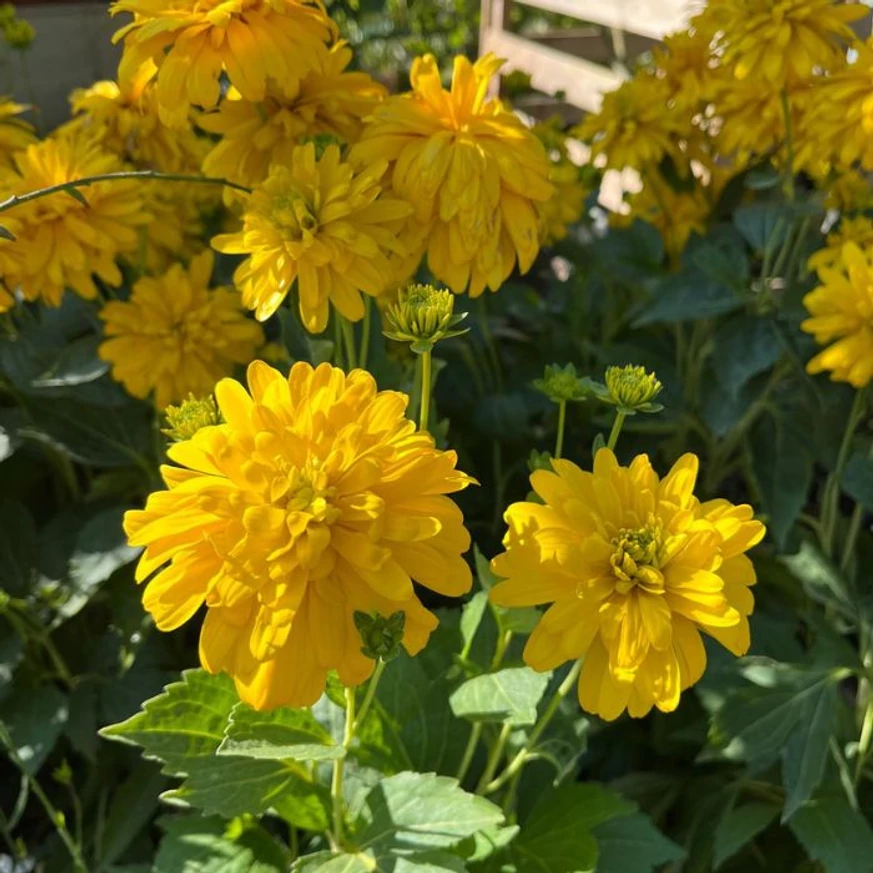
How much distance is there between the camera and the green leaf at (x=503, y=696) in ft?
2.44

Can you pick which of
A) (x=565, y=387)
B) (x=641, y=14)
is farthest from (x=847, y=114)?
(x=641, y=14)

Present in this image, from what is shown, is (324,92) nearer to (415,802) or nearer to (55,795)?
(415,802)

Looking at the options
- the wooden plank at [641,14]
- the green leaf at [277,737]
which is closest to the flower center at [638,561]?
the green leaf at [277,737]

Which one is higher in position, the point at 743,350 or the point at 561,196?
the point at 561,196

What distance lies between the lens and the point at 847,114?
1.02 meters

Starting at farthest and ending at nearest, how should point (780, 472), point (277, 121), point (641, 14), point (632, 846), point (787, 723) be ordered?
point (641, 14)
point (780, 472)
point (787, 723)
point (632, 846)
point (277, 121)

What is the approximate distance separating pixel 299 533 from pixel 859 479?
77 cm

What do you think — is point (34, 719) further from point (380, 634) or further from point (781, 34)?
point (781, 34)

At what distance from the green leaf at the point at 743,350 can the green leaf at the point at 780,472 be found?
0.11 m

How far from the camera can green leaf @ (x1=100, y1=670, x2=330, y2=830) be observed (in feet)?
2.53

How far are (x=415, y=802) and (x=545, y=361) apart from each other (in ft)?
2.59

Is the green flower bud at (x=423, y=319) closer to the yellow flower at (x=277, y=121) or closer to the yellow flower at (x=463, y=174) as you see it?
the yellow flower at (x=463, y=174)

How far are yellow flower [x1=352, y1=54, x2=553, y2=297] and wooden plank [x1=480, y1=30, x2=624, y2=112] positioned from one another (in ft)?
3.78

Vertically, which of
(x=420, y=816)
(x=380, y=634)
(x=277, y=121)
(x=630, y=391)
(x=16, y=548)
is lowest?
(x=16, y=548)
